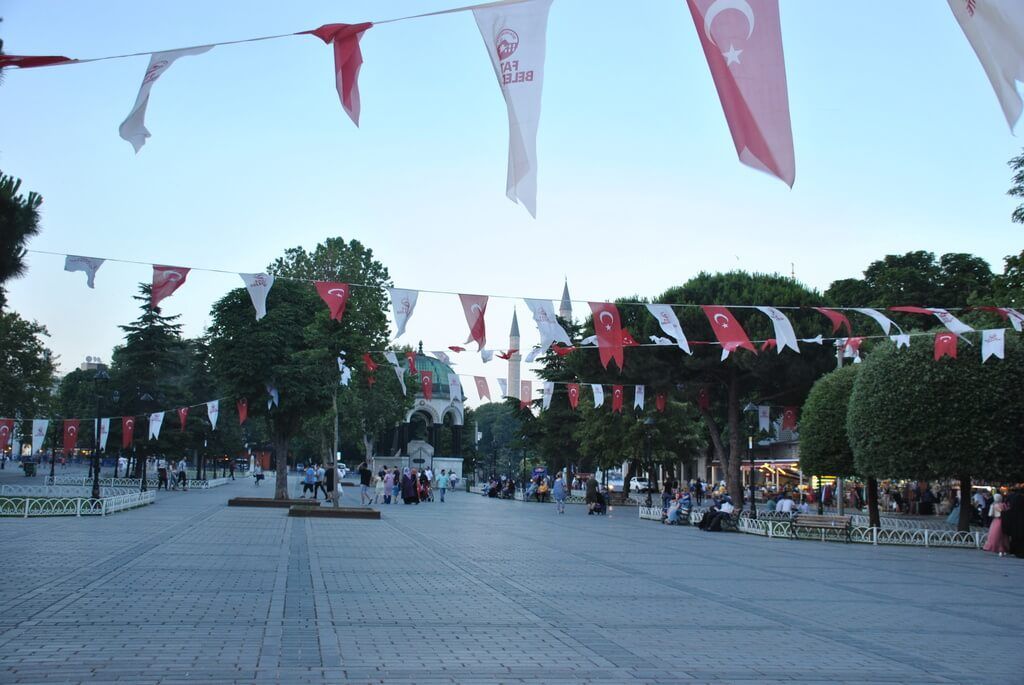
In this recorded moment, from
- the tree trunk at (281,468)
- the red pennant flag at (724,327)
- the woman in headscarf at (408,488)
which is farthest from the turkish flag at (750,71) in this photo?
the woman in headscarf at (408,488)

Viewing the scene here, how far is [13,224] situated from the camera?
31.4 ft

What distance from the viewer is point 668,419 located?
42969 mm

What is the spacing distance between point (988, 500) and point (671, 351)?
38.2ft

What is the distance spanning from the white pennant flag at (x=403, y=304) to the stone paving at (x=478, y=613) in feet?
13.6

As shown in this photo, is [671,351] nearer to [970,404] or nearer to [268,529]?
[970,404]

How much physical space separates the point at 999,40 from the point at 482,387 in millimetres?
26774

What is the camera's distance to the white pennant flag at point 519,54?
7.57 metres

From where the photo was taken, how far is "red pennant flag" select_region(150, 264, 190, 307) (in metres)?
15.9

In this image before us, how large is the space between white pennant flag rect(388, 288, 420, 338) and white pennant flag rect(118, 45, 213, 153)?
950 centimetres

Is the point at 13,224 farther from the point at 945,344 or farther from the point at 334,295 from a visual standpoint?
the point at 945,344

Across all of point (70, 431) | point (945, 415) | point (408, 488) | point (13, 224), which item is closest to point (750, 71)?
point (13, 224)

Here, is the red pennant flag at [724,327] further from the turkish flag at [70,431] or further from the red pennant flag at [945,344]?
the turkish flag at [70,431]

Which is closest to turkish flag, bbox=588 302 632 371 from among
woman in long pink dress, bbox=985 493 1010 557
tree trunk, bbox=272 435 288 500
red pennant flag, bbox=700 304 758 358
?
red pennant flag, bbox=700 304 758 358

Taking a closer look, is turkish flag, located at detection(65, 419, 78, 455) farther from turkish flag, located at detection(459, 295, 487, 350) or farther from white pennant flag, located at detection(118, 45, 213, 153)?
white pennant flag, located at detection(118, 45, 213, 153)
